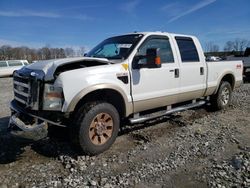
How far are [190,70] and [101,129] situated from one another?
2.65 meters

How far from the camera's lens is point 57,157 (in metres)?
4.31

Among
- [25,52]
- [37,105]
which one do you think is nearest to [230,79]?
[37,105]

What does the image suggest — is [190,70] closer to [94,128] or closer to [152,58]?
[152,58]

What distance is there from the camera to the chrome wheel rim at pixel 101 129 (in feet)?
14.0

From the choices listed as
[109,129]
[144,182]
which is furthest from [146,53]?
[144,182]

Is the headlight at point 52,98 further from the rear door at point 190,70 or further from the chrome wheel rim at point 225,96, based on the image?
the chrome wheel rim at point 225,96

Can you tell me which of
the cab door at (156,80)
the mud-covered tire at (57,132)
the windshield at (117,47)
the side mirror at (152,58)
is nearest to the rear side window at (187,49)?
the cab door at (156,80)

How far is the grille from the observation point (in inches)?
165

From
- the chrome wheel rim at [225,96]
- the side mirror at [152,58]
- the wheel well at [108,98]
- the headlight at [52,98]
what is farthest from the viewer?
the chrome wheel rim at [225,96]

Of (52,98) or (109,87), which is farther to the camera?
(109,87)

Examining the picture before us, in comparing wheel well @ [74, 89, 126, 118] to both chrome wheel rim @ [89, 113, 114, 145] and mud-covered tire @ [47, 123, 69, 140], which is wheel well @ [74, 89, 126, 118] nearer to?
chrome wheel rim @ [89, 113, 114, 145]

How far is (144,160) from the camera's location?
4145mm

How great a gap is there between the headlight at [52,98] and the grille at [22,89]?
1.23 ft

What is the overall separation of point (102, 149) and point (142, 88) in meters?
1.35
